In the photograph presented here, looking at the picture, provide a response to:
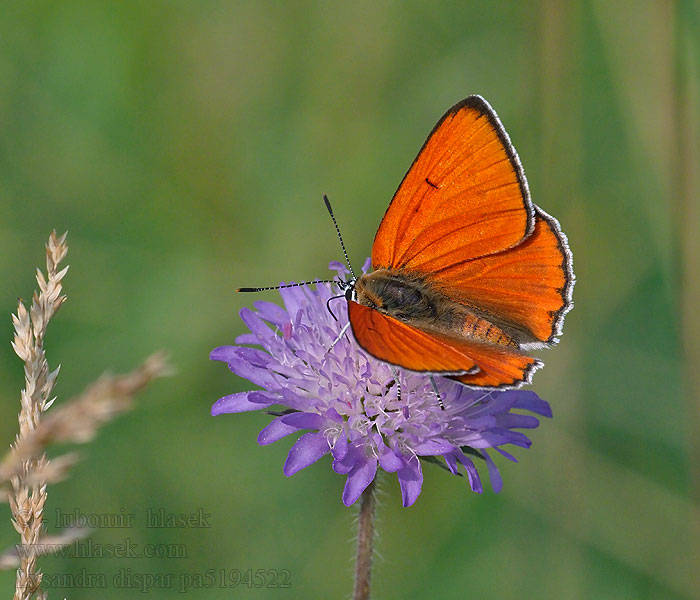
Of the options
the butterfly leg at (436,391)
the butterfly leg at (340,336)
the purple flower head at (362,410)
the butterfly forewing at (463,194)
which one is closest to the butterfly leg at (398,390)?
the purple flower head at (362,410)

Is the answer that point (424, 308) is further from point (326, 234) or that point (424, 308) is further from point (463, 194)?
point (326, 234)

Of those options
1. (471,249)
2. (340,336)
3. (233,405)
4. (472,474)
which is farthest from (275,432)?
(471,249)

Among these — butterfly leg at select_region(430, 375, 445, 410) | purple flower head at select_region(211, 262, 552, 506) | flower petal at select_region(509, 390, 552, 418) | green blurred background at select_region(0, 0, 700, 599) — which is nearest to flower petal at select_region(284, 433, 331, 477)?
purple flower head at select_region(211, 262, 552, 506)

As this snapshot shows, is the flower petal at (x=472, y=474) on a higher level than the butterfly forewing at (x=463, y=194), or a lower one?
lower

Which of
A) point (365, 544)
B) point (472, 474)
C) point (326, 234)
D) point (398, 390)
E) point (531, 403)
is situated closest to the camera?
point (365, 544)

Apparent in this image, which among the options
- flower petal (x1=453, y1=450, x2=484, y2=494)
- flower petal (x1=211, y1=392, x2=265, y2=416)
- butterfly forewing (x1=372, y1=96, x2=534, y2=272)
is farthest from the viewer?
butterfly forewing (x1=372, y1=96, x2=534, y2=272)

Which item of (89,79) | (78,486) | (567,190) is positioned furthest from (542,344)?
(89,79)

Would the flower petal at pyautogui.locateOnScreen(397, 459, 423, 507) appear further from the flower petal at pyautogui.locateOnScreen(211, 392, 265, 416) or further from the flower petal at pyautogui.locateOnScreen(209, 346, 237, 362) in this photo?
the flower petal at pyautogui.locateOnScreen(209, 346, 237, 362)

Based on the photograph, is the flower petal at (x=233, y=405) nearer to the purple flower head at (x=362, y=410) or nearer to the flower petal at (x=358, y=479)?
the purple flower head at (x=362, y=410)
